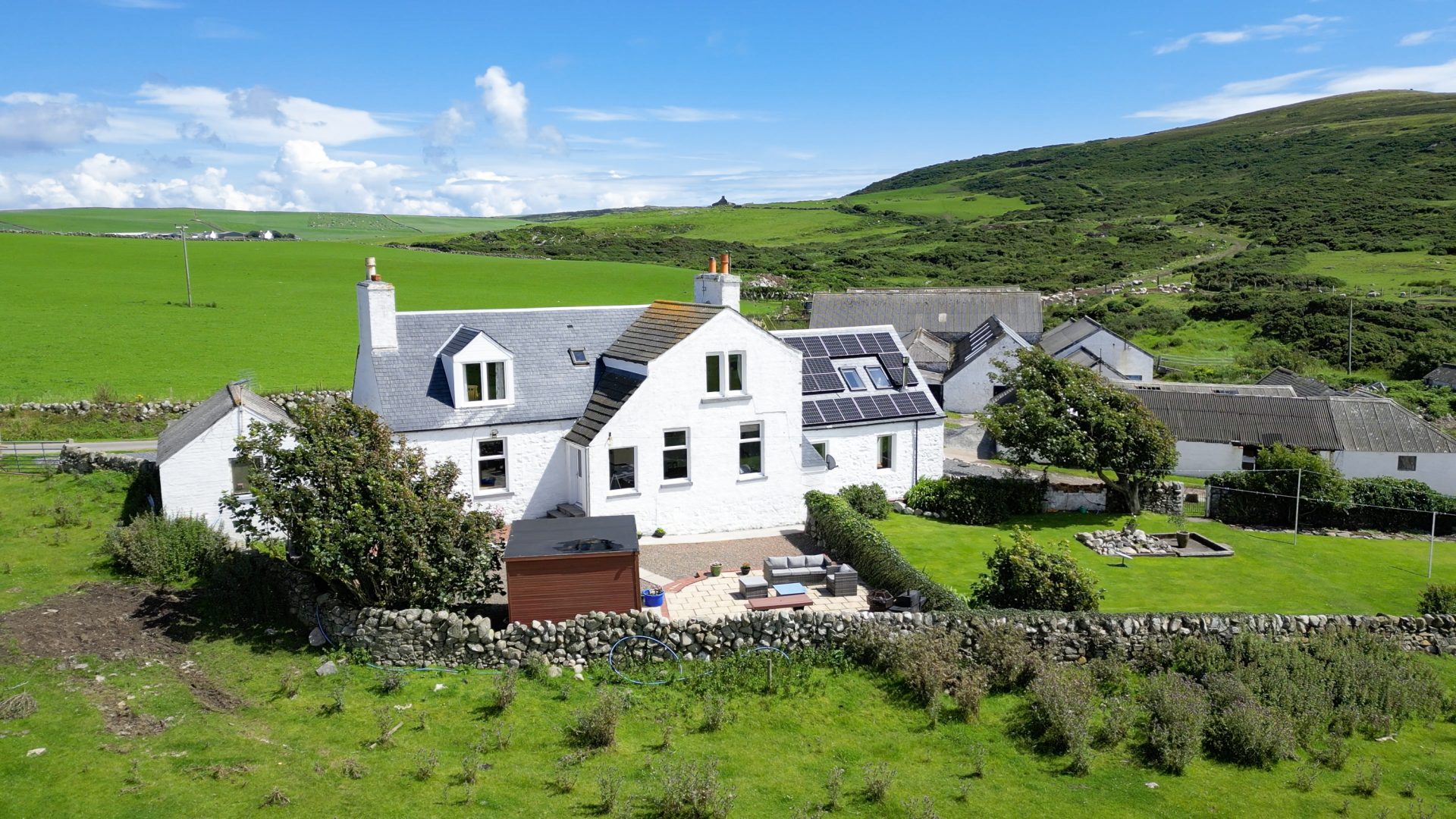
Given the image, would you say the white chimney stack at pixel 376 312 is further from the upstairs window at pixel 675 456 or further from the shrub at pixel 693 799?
the shrub at pixel 693 799

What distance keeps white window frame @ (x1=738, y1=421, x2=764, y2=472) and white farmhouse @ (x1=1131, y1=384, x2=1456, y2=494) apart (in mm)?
22320

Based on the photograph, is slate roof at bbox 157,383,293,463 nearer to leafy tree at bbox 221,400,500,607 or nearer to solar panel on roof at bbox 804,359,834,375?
leafy tree at bbox 221,400,500,607

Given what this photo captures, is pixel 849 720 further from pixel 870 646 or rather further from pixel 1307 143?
pixel 1307 143

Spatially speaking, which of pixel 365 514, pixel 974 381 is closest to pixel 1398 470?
pixel 974 381

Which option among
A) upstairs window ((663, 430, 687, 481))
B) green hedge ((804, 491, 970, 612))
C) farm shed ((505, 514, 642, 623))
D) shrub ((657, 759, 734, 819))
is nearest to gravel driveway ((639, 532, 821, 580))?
green hedge ((804, 491, 970, 612))

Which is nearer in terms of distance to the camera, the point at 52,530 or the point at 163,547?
the point at 163,547

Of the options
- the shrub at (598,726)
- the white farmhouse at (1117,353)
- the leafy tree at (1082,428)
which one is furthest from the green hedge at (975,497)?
the white farmhouse at (1117,353)

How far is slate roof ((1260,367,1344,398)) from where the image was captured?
50.3m

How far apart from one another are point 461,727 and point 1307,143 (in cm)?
22138

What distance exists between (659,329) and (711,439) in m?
3.93

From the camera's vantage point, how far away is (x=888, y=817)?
581 inches

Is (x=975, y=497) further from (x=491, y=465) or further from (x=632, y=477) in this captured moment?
(x=491, y=465)

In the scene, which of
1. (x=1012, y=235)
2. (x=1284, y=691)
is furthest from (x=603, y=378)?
(x=1012, y=235)

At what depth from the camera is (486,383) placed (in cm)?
A: 2819
